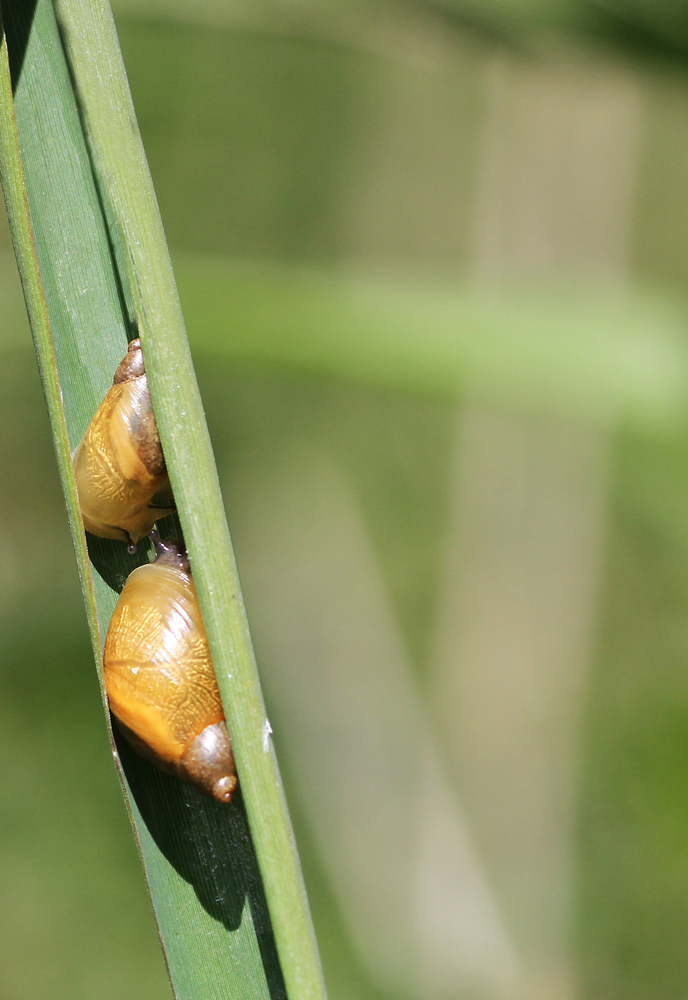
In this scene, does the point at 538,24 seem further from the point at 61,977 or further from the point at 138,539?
the point at 61,977

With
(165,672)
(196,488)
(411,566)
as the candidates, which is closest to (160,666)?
(165,672)

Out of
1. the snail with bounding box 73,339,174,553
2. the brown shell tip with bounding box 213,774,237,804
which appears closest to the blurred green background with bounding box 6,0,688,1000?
the snail with bounding box 73,339,174,553

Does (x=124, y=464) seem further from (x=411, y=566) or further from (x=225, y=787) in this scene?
(x=411, y=566)

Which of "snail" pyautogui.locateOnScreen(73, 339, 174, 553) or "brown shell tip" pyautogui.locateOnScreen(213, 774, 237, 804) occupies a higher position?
"snail" pyautogui.locateOnScreen(73, 339, 174, 553)

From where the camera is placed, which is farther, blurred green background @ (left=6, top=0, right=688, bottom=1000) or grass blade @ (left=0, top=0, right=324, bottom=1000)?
blurred green background @ (left=6, top=0, right=688, bottom=1000)

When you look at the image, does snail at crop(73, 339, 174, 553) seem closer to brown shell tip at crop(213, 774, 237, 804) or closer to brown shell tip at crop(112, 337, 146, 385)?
brown shell tip at crop(112, 337, 146, 385)

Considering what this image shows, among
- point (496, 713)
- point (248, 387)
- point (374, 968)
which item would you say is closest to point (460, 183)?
point (248, 387)
